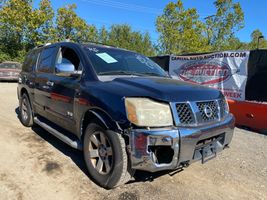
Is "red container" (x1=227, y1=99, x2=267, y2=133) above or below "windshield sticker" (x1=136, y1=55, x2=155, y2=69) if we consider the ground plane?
below

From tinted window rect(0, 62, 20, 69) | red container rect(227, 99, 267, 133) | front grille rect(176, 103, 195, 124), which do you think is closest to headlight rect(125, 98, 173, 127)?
front grille rect(176, 103, 195, 124)

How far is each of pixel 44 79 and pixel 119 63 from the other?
1620mm

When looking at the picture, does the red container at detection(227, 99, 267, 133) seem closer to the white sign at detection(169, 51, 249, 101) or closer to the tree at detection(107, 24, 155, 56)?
the white sign at detection(169, 51, 249, 101)

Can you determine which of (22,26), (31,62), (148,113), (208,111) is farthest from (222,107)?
(22,26)

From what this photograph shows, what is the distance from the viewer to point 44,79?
16.5 ft

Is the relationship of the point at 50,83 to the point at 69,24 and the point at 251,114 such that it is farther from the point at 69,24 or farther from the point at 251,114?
the point at 69,24

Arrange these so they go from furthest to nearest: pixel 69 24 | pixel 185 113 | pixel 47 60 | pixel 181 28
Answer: pixel 69 24 → pixel 181 28 → pixel 47 60 → pixel 185 113

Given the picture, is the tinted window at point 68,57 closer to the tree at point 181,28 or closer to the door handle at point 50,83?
the door handle at point 50,83

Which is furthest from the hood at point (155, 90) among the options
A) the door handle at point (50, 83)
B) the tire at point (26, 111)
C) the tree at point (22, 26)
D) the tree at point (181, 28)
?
the tree at point (22, 26)

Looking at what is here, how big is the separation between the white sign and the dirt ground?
3.14m

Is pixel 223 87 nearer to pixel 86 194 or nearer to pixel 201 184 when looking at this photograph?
pixel 201 184

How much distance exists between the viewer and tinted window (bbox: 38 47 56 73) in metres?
5.03

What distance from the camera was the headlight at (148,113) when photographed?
3.00 m

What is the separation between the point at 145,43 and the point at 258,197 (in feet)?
128
